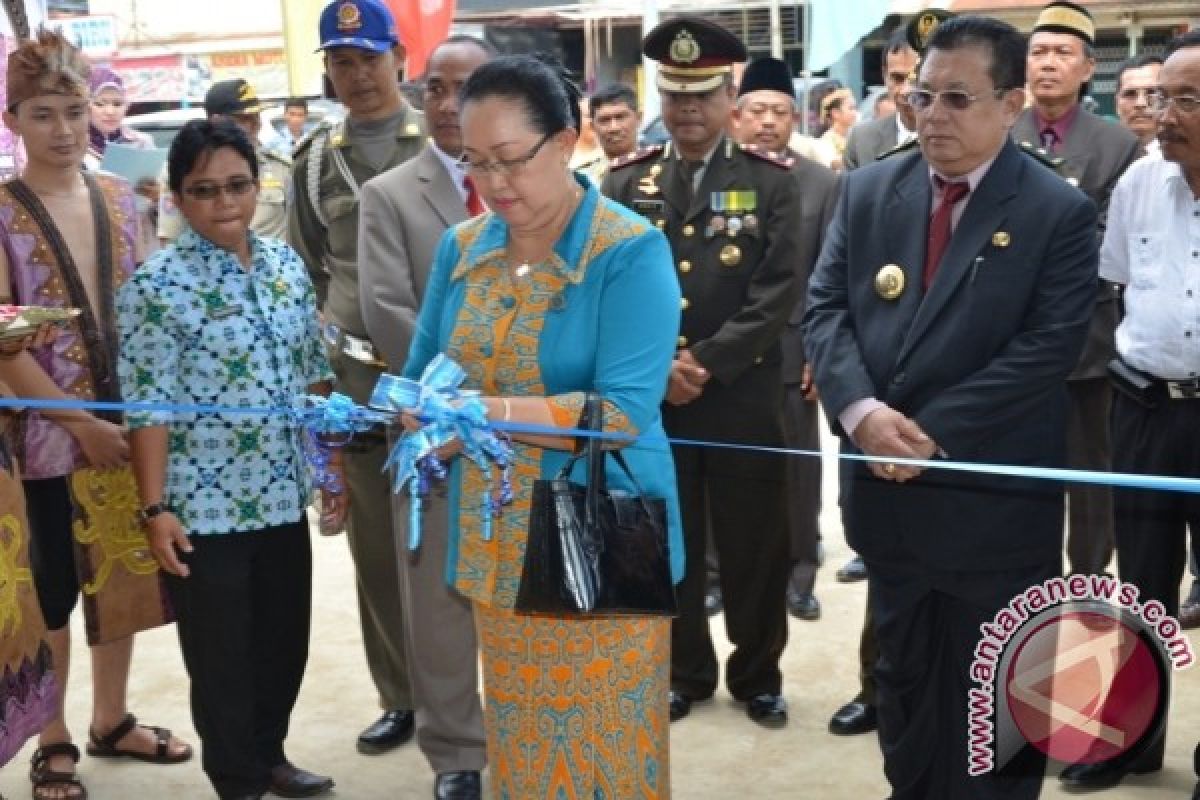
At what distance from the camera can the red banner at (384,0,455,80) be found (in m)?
7.41

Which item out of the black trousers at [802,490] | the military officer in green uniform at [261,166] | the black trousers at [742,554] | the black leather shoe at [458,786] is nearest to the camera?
the black leather shoe at [458,786]

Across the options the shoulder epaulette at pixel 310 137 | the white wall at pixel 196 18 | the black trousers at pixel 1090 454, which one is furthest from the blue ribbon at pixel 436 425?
the white wall at pixel 196 18

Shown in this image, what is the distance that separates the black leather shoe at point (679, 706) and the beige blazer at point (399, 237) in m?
1.37

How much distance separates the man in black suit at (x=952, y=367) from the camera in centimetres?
316

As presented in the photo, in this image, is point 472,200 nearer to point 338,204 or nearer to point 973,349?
point 338,204

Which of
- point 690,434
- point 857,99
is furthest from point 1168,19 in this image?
point 690,434

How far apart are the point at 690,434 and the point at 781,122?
199 centimetres

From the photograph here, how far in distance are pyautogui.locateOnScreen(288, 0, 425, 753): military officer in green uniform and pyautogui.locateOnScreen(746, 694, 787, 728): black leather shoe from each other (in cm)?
103

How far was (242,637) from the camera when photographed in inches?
143

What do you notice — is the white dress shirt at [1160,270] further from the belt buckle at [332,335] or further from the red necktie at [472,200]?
the belt buckle at [332,335]

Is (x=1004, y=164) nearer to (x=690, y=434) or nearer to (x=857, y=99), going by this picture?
(x=690, y=434)

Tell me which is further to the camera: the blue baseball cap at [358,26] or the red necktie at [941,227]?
the blue baseball cap at [358,26]

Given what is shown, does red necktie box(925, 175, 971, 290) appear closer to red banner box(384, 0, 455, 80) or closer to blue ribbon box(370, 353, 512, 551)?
blue ribbon box(370, 353, 512, 551)

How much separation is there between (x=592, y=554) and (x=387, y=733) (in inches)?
76.4
